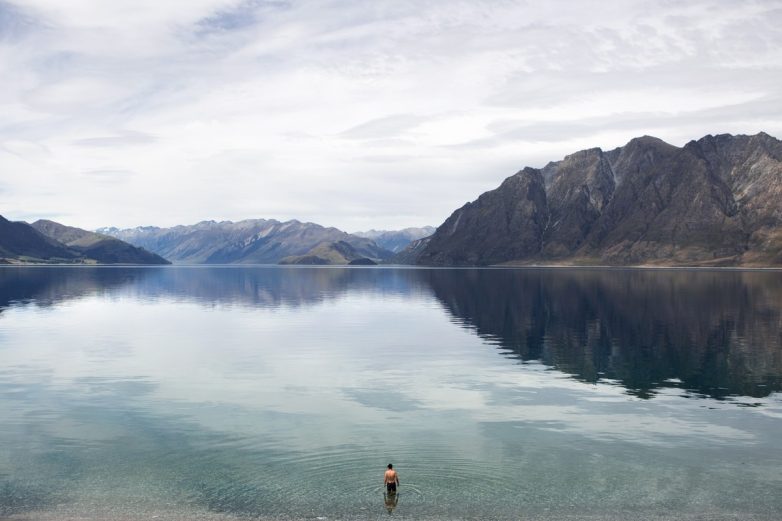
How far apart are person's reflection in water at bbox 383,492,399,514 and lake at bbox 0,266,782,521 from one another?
0.82ft

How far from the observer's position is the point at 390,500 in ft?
115

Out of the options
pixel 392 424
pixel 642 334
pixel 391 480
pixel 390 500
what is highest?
pixel 391 480

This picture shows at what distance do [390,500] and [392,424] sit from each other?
15502 mm

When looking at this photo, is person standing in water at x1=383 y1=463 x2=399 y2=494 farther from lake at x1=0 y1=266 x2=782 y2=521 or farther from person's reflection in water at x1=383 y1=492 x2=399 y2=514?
lake at x1=0 y1=266 x2=782 y2=521

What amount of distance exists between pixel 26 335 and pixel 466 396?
75.5 meters

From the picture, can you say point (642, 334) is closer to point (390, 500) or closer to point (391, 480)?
point (391, 480)

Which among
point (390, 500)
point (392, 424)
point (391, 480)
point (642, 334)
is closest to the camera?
point (390, 500)

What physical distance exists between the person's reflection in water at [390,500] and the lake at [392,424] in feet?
0.82

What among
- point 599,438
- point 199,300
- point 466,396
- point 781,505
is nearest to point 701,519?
point 781,505

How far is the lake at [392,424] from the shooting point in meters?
35.7

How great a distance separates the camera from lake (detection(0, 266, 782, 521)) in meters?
35.7

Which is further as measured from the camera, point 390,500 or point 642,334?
point 642,334

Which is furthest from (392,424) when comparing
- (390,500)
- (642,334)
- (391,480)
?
(642,334)

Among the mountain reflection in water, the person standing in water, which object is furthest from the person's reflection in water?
the mountain reflection in water
